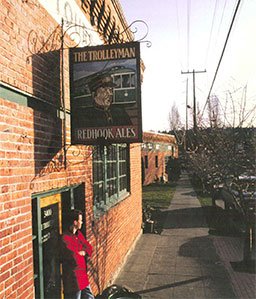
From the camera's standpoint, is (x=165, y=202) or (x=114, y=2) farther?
(x=165, y=202)

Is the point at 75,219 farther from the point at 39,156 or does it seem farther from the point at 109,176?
the point at 109,176

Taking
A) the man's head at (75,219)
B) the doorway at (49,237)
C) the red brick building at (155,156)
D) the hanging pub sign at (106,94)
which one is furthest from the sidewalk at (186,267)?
the red brick building at (155,156)

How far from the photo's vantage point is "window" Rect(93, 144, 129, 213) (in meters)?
7.05

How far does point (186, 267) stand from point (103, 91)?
551cm

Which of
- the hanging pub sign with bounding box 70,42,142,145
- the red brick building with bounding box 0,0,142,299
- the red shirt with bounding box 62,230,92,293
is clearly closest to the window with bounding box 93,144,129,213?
the red brick building with bounding box 0,0,142,299

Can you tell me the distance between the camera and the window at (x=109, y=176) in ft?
23.1

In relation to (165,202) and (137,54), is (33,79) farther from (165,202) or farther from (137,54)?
(165,202)

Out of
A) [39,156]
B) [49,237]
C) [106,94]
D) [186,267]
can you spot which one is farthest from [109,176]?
[39,156]

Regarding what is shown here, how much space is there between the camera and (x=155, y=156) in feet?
128

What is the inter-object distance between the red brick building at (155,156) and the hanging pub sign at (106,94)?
2668 cm

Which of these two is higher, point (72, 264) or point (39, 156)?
point (39, 156)

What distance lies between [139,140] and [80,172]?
161 cm

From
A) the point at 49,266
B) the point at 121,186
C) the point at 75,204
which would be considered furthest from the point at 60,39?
the point at 121,186

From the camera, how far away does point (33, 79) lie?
13.3 ft
